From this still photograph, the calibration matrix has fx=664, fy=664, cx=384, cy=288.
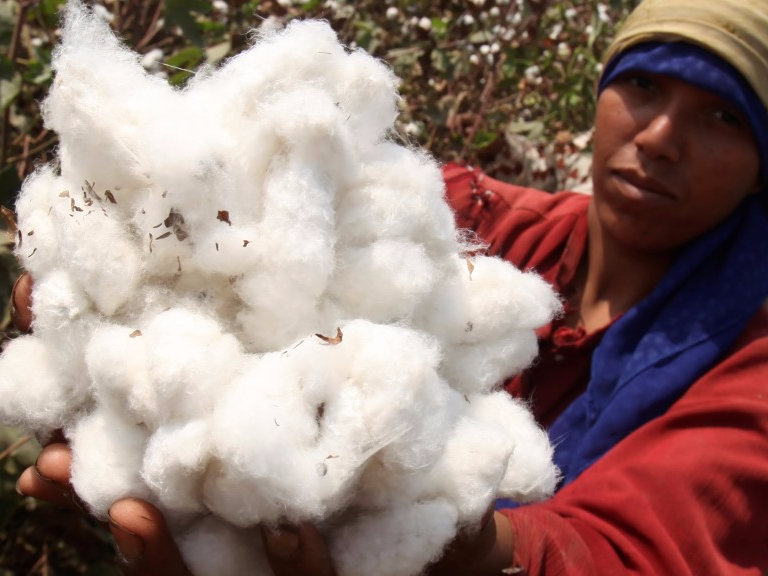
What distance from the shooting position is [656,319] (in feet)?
3.51

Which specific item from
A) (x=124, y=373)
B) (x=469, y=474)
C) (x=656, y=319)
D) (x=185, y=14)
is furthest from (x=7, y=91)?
(x=656, y=319)

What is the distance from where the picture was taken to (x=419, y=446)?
0.53 m

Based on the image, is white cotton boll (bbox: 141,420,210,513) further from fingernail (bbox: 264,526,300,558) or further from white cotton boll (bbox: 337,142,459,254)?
white cotton boll (bbox: 337,142,459,254)

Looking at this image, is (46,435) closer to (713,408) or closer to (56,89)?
(56,89)

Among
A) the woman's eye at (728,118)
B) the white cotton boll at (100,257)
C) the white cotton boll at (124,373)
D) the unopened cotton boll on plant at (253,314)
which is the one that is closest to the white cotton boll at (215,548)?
the unopened cotton boll on plant at (253,314)

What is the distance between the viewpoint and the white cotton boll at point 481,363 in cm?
70

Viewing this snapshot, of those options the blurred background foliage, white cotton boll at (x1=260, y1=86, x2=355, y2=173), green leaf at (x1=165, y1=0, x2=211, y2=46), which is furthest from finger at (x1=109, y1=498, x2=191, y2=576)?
green leaf at (x1=165, y1=0, x2=211, y2=46)

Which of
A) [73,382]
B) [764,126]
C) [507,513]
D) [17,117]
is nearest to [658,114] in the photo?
[764,126]

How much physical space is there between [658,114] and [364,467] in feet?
2.52

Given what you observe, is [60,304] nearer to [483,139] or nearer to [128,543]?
[128,543]

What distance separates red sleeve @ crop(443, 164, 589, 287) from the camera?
1.20 metres

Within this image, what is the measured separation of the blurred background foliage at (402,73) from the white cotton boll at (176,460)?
2.00 ft

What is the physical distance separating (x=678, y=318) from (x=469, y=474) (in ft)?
2.03

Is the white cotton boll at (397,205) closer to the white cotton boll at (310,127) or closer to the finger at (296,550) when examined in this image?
the white cotton boll at (310,127)
